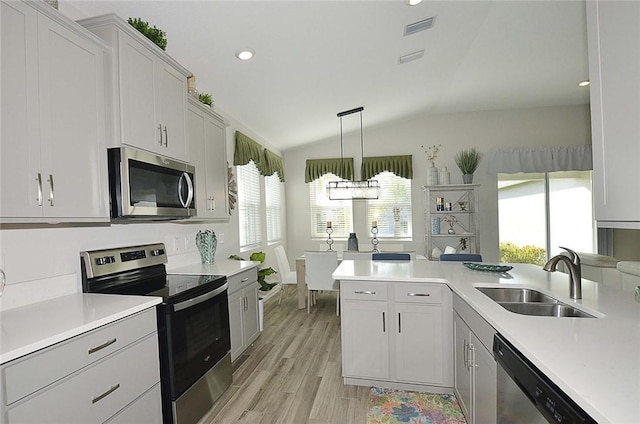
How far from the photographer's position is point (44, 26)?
1437mm

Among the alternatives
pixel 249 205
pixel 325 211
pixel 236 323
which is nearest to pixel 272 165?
pixel 249 205

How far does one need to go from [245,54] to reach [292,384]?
9.01 feet

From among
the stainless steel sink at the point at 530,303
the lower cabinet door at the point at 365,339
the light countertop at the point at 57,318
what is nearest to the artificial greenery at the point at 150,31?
the light countertop at the point at 57,318

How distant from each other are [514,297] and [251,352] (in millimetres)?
2401

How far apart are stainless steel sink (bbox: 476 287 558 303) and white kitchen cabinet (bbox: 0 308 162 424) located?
2.03 meters

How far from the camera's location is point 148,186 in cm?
201

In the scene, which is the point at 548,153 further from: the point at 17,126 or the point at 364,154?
the point at 17,126

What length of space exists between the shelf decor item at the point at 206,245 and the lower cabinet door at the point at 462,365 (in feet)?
7.36

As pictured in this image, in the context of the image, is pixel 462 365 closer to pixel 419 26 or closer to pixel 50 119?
pixel 50 119

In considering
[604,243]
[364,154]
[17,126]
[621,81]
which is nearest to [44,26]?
[17,126]

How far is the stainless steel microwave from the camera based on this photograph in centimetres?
180

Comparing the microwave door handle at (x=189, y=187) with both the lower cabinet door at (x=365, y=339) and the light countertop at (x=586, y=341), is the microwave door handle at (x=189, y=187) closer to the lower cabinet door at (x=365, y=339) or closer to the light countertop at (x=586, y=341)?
the lower cabinet door at (x=365, y=339)

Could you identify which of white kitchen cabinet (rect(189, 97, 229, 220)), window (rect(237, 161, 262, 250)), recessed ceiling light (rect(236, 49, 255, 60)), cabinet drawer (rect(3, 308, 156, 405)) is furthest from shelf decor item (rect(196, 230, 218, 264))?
recessed ceiling light (rect(236, 49, 255, 60))

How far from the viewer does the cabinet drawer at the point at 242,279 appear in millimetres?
2771
